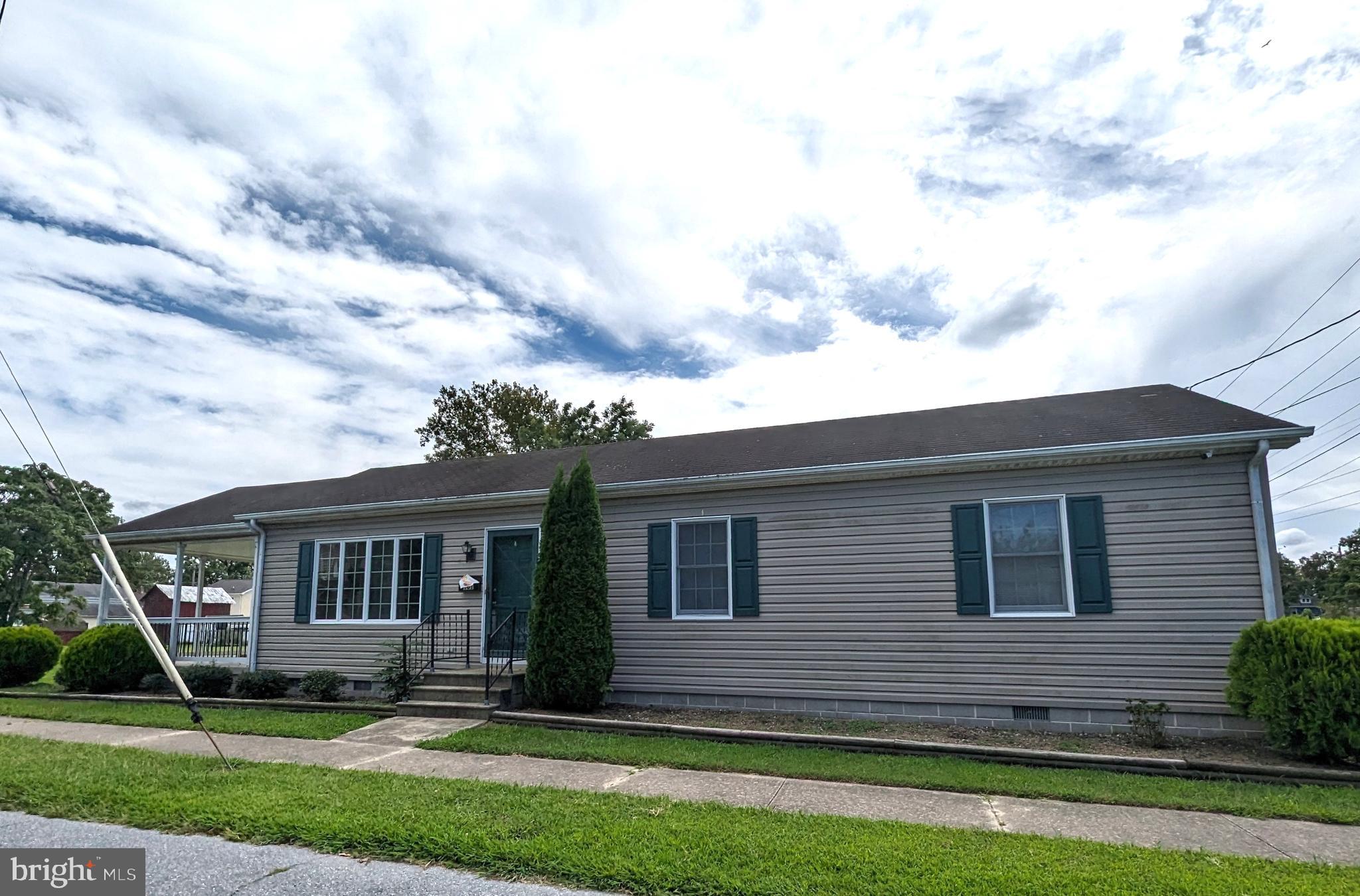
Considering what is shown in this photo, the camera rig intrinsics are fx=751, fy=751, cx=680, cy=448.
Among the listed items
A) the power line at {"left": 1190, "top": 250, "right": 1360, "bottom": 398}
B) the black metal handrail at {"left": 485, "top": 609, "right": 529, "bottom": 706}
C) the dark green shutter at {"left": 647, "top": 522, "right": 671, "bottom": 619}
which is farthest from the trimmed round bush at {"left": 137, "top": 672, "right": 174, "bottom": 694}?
the power line at {"left": 1190, "top": 250, "right": 1360, "bottom": 398}

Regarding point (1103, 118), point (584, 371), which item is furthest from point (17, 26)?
point (584, 371)

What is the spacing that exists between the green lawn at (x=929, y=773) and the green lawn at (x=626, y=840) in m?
1.22

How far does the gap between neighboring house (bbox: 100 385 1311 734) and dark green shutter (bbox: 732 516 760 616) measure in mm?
25

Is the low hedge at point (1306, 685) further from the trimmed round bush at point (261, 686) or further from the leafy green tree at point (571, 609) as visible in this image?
the trimmed round bush at point (261, 686)

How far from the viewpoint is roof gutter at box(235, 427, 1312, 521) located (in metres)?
7.43

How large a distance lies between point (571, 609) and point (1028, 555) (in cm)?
524

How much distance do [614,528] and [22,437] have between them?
6272 millimetres

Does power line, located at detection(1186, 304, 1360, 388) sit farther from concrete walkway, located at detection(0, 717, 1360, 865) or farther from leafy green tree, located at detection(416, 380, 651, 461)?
leafy green tree, located at detection(416, 380, 651, 461)

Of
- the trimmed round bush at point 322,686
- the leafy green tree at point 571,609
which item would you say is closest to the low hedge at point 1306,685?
the leafy green tree at point 571,609

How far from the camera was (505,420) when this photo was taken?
29.6 m

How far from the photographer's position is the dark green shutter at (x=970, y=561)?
836 centimetres

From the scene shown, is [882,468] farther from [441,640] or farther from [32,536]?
[32,536]

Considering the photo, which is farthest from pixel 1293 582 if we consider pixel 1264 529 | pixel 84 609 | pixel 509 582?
pixel 84 609

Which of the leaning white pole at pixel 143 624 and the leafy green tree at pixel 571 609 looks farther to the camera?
the leafy green tree at pixel 571 609
